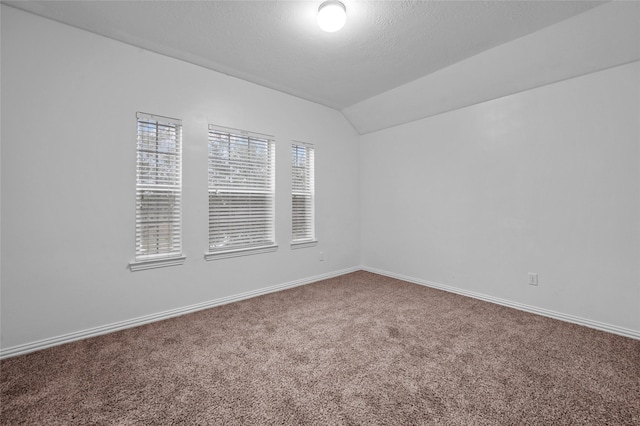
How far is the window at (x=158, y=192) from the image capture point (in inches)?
107

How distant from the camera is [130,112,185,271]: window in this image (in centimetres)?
272

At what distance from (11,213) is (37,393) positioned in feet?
4.44

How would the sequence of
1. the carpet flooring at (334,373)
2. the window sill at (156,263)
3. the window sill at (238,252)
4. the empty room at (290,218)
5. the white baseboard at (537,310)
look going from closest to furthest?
the carpet flooring at (334,373) < the empty room at (290,218) < the white baseboard at (537,310) < the window sill at (156,263) < the window sill at (238,252)

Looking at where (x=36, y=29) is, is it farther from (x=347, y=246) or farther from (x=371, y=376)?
(x=347, y=246)

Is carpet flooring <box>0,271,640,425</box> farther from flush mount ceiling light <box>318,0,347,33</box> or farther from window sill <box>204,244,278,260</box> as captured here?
flush mount ceiling light <box>318,0,347,33</box>

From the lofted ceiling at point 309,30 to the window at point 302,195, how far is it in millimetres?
1110

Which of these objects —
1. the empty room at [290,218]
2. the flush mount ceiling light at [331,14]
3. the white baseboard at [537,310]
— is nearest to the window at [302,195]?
the empty room at [290,218]

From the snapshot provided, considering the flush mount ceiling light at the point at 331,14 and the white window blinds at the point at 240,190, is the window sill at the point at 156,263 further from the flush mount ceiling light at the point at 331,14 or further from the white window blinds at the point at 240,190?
the flush mount ceiling light at the point at 331,14

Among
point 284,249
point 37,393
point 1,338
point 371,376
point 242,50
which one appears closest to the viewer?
point 37,393

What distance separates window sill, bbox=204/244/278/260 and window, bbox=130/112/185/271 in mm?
315

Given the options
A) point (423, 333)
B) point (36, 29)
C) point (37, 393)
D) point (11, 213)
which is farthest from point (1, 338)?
point (423, 333)

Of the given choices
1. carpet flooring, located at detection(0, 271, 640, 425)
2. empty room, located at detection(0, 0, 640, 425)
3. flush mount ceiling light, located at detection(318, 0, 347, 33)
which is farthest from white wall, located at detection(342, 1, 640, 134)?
carpet flooring, located at detection(0, 271, 640, 425)

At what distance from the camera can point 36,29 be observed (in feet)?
7.31

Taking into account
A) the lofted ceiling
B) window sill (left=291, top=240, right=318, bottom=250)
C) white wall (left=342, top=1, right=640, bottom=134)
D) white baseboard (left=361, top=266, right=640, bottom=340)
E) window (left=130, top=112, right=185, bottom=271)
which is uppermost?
the lofted ceiling
